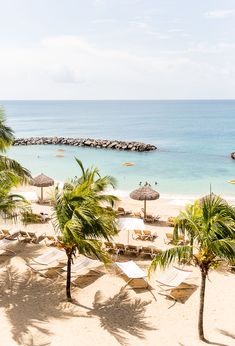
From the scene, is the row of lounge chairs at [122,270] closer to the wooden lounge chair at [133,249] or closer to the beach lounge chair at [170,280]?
the beach lounge chair at [170,280]

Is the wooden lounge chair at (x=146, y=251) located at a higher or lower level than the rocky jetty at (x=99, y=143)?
lower

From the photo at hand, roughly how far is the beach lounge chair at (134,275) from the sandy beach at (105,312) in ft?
0.78

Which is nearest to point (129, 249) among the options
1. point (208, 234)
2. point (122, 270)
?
point (122, 270)

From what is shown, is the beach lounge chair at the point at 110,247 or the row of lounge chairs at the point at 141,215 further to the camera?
the row of lounge chairs at the point at 141,215

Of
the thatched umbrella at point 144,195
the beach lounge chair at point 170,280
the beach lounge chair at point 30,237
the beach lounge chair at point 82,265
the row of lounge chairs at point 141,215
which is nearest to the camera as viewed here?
the beach lounge chair at point 170,280

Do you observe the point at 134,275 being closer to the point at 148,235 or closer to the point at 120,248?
the point at 120,248

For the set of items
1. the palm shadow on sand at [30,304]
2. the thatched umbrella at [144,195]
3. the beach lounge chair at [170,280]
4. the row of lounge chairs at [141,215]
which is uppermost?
the thatched umbrella at [144,195]

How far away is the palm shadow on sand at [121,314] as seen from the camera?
27.7 ft

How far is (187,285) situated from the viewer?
10641 millimetres

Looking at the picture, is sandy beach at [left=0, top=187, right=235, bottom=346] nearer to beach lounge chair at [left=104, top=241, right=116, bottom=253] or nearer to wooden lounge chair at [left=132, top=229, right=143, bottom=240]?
beach lounge chair at [left=104, top=241, right=116, bottom=253]

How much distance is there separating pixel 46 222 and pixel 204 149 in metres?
35.5

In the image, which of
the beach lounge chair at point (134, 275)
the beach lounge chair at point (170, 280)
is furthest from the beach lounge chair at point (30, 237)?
the beach lounge chair at point (170, 280)

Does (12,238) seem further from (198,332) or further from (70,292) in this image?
(198,332)

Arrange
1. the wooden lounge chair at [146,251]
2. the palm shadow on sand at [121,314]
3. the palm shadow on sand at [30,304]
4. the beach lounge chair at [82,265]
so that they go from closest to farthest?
1. the palm shadow on sand at [30,304]
2. the palm shadow on sand at [121,314]
3. the beach lounge chair at [82,265]
4. the wooden lounge chair at [146,251]
